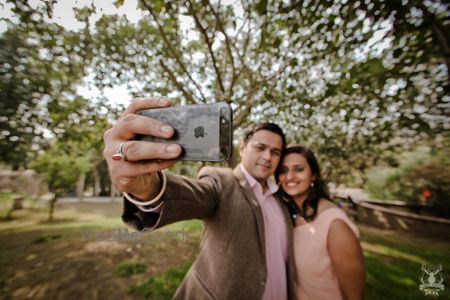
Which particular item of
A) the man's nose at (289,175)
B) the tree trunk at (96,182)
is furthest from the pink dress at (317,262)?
the tree trunk at (96,182)

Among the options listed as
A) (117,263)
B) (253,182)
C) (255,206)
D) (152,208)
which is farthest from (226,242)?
(117,263)

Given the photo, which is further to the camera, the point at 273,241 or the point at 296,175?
the point at 296,175

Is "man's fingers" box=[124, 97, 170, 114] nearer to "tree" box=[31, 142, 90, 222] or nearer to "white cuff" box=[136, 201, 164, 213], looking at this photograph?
"white cuff" box=[136, 201, 164, 213]

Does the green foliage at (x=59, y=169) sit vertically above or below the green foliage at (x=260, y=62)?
below

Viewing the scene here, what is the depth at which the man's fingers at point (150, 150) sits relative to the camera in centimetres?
116

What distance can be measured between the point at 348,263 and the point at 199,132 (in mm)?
2159

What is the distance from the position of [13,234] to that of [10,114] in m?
6.04

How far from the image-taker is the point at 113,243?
8.60 meters

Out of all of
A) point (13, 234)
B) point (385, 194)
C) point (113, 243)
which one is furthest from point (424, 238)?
point (13, 234)

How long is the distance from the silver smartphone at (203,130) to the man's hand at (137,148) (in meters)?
0.05

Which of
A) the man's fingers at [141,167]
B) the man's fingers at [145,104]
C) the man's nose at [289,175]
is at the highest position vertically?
the man's fingers at [145,104]

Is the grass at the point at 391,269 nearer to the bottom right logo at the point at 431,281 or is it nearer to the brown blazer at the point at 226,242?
the bottom right logo at the point at 431,281

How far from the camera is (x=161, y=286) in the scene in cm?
546

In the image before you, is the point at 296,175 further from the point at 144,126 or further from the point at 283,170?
the point at 144,126
